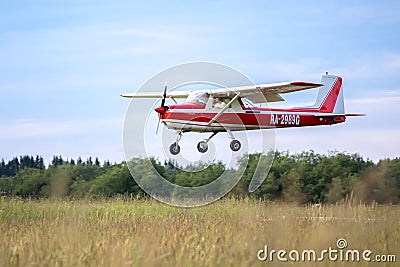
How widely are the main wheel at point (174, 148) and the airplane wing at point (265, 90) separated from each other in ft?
9.99

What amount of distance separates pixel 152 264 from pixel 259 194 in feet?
53.3

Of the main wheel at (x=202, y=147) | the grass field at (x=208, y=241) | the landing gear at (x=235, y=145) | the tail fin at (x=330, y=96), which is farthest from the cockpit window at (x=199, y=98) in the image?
the grass field at (x=208, y=241)

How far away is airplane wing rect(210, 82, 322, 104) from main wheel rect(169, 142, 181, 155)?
3045 mm

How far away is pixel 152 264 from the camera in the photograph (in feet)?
27.2

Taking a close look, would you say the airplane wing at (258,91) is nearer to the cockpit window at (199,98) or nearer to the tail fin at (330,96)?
the cockpit window at (199,98)

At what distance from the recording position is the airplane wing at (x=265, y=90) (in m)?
23.8

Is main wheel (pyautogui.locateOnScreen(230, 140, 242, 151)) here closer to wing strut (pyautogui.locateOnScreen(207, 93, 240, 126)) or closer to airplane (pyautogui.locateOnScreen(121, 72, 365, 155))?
airplane (pyautogui.locateOnScreen(121, 72, 365, 155))

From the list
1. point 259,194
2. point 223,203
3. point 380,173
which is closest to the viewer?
point 380,173

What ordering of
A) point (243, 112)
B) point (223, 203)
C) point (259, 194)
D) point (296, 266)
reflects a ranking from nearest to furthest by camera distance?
point (296, 266) < point (223, 203) < point (259, 194) < point (243, 112)

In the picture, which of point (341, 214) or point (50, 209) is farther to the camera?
point (50, 209)

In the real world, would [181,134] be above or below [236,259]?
above

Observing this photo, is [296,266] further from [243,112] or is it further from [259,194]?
[243,112]

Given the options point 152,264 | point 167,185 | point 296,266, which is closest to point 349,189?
point 296,266

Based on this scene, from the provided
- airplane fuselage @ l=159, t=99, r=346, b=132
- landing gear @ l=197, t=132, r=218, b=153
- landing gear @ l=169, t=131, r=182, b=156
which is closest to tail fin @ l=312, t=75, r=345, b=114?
airplane fuselage @ l=159, t=99, r=346, b=132
